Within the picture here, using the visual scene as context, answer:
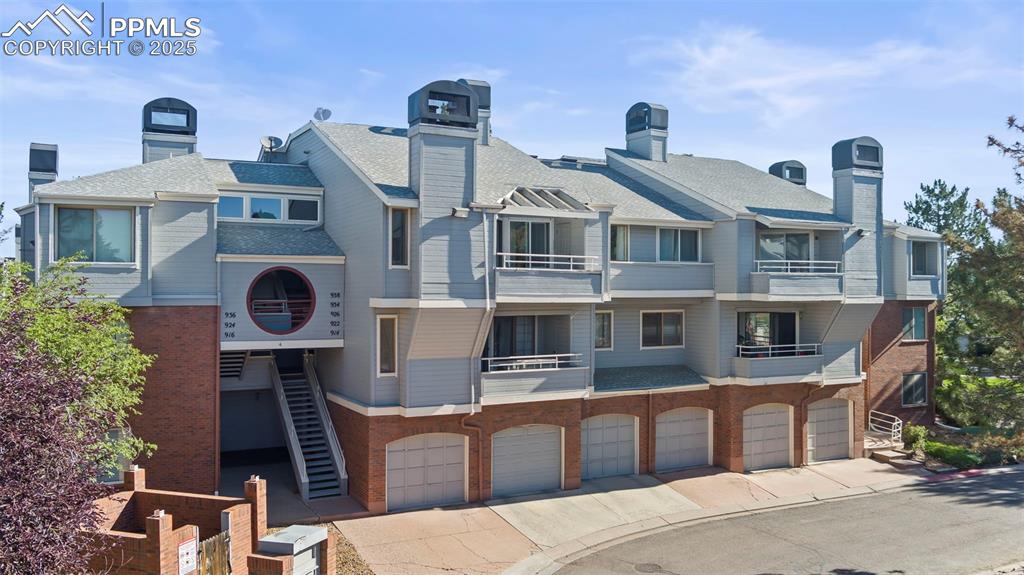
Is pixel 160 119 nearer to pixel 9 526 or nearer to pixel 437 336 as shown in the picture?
pixel 437 336

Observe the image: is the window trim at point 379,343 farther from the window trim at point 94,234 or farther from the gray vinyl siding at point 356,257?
the window trim at point 94,234

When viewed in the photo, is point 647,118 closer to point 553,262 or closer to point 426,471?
point 553,262

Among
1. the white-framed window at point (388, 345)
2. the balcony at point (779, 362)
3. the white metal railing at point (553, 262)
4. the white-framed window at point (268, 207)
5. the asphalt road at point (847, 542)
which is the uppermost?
the white-framed window at point (268, 207)

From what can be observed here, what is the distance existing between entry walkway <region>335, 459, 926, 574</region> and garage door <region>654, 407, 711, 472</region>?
62cm

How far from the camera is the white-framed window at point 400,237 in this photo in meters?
22.3

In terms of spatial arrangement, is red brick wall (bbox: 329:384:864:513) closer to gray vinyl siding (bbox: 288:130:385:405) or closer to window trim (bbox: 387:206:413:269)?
gray vinyl siding (bbox: 288:130:385:405)

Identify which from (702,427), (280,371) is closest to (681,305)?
(702,427)

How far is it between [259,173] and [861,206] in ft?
76.0

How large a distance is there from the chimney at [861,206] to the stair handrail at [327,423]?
65.6ft

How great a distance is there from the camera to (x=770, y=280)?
2709cm

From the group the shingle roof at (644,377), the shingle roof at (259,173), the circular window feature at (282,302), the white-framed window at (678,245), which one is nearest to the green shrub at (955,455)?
the shingle roof at (644,377)

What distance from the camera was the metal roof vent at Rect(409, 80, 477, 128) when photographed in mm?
22141

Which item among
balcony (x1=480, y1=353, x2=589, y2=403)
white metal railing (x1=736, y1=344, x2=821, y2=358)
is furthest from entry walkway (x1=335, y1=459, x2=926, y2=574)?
white metal railing (x1=736, y1=344, x2=821, y2=358)

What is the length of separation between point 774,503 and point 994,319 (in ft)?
30.8
